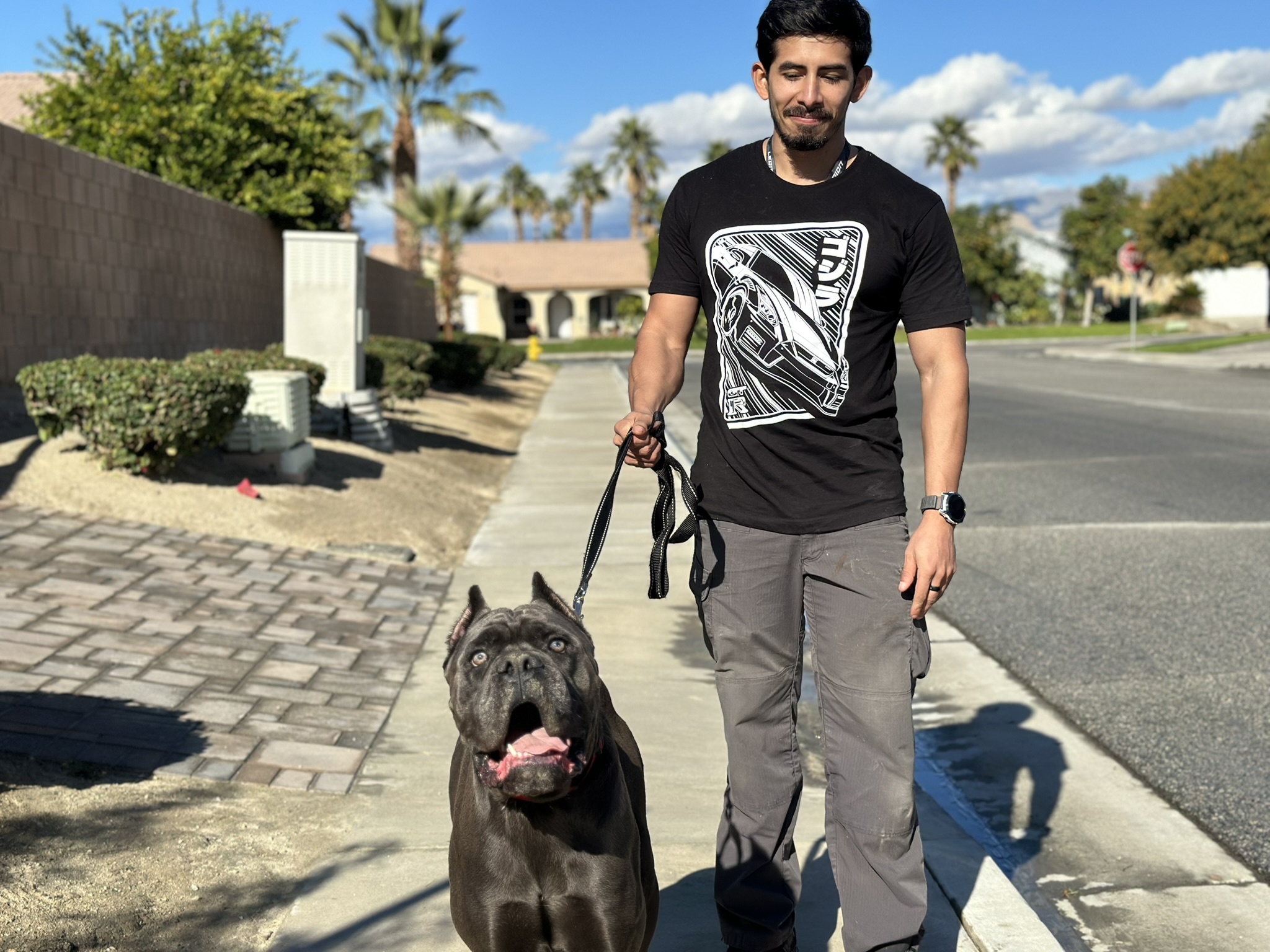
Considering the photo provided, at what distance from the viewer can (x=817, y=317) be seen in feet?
9.78

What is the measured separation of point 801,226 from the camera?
298 cm

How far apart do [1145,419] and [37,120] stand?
18105 mm

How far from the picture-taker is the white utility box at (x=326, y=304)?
47.1 ft

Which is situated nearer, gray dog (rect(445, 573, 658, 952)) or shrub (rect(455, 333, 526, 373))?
gray dog (rect(445, 573, 658, 952))

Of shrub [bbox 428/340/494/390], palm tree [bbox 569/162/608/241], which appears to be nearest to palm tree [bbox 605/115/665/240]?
palm tree [bbox 569/162/608/241]

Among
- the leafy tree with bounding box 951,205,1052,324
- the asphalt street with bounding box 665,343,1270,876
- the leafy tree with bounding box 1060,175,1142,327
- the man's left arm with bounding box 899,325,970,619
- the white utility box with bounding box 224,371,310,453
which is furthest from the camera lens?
the leafy tree with bounding box 1060,175,1142,327

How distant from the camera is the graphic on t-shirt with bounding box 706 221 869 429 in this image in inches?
117

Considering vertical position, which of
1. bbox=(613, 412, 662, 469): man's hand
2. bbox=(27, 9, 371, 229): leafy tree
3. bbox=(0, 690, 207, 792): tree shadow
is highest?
bbox=(27, 9, 371, 229): leafy tree

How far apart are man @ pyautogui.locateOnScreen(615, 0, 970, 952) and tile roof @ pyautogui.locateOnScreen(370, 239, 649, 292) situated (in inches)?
2548

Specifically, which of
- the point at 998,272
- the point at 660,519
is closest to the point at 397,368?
the point at 660,519

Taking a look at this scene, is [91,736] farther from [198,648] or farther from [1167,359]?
[1167,359]

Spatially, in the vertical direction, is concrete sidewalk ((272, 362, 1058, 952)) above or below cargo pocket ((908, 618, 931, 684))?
below

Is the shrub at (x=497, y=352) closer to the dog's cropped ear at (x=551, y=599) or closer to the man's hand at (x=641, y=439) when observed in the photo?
the man's hand at (x=641, y=439)

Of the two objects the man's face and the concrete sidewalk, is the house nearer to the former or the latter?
the concrete sidewalk
